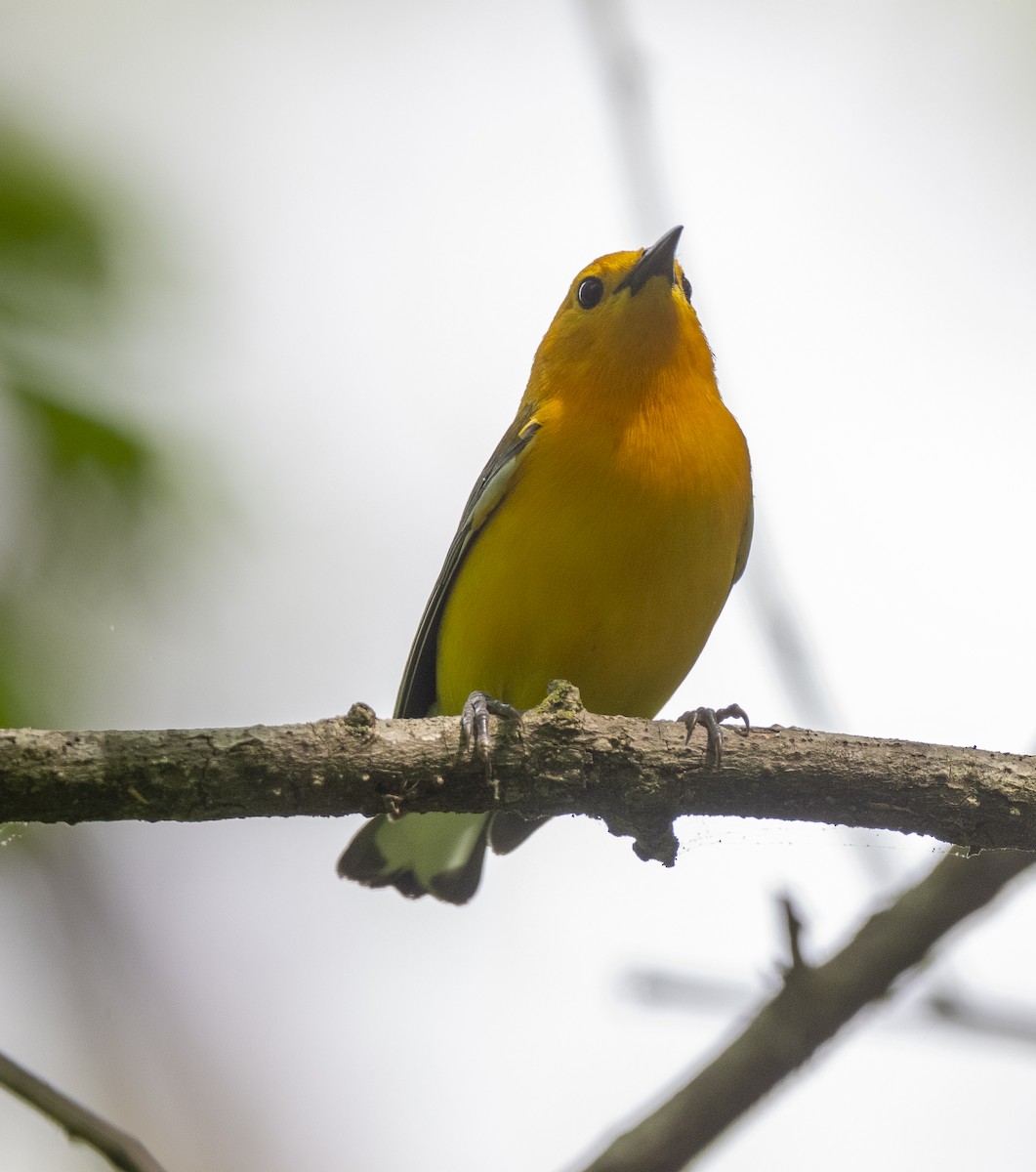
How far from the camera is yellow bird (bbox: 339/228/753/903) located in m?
5.61

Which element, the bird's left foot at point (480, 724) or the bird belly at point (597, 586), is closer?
the bird's left foot at point (480, 724)

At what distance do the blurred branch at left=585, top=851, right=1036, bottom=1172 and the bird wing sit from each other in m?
2.96

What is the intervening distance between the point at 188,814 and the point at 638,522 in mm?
→ 2552

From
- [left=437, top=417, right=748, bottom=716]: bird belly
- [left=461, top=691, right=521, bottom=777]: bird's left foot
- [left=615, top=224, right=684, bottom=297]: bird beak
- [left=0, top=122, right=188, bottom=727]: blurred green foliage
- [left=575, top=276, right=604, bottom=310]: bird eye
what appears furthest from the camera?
[left=575, top=276, right=604, bottom=310]: bird eye

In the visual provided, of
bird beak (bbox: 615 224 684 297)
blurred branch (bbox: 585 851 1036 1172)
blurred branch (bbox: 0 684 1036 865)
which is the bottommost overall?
blurred branch (bbox: 585 851 1036 1172)

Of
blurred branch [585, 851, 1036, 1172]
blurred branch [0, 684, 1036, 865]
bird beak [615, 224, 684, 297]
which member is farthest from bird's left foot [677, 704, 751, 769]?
bird beak [615, 224, 684, 297]

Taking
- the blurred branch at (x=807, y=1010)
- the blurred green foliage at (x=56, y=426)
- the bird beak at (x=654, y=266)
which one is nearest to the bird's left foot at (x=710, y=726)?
the blurred branch at (x=807, y=1010)

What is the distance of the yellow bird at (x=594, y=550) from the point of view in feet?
18.4

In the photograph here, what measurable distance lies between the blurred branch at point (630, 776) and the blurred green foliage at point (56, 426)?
0.61 metres

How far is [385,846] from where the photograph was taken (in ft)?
21.9

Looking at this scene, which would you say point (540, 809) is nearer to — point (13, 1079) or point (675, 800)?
point (675, 800)

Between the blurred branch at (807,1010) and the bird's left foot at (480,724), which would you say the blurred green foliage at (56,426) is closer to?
the bird's left foot at (480,724)

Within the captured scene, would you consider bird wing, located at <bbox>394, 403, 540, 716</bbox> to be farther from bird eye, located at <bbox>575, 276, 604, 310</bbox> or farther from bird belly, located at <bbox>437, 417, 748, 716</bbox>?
bird eye, located at <bbox>575, 276, 604, 310</bbox>

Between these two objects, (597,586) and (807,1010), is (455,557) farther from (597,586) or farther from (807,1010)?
(807,1010)
